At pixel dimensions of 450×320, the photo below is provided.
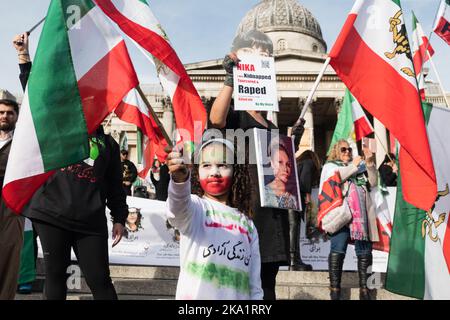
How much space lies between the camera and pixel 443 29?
8281 millimetres

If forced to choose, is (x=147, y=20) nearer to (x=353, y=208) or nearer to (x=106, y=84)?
(x=106, y=84)

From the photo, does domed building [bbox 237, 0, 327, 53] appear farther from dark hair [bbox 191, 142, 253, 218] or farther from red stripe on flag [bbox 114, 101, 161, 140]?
dark hair [bbox 191, 142, 253, 218]

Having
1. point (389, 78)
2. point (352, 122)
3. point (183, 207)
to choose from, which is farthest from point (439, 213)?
point (352, 122)

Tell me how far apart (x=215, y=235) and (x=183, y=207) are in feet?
0.93

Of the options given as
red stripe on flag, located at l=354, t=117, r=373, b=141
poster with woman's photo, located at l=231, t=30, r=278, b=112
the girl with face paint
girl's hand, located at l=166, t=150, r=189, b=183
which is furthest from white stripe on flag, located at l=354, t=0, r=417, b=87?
red stripe on flag, located at l=354, t=117, r=373, b=141

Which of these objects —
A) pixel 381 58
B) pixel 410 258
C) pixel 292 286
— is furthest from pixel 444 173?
pixel 292 286

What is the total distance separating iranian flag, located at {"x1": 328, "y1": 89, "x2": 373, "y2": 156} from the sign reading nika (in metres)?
5.03

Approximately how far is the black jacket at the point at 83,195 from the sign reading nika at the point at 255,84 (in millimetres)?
1091

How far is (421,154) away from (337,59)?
1108mm

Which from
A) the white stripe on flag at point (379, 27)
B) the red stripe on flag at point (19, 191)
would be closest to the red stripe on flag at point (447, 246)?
the white stripe on flag at point (379, 27)

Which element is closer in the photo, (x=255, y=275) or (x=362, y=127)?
(x=255, y=275)

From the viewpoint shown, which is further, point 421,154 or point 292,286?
point 292,286

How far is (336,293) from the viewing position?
532 cm
